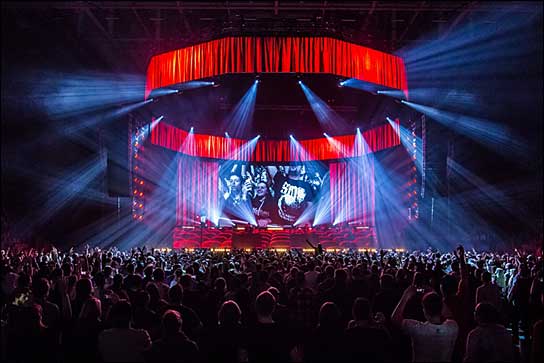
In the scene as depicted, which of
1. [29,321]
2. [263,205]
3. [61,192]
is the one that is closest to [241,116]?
[263,205]

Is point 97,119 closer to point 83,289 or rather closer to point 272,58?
point 272,58

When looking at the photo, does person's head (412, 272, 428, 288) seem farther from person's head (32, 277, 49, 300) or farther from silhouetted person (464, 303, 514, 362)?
person's head (32, 277, 49, 300)

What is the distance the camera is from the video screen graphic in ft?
98.2

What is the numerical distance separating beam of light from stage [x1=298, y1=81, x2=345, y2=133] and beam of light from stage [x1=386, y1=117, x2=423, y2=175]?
316 cm

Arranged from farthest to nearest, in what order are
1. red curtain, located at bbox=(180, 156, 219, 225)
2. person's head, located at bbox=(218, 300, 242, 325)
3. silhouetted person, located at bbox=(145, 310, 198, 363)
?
red curtain, located at bbox=(180, 156, 219, 225), person's head, located at bbox=(218, 300, 242, 325), silhouetted person, located at bbox=(145, 310, 198, 363)

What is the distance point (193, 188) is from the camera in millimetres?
29078

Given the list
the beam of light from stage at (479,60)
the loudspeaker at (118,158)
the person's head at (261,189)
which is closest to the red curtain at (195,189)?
the person's head at (261,189)

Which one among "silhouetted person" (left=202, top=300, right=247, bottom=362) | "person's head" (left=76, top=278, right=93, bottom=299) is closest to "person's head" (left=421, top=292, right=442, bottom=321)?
"silhouetted person" (left=202, top=300, right=247, bottom=362)

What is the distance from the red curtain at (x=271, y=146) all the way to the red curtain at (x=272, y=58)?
12.5 meters

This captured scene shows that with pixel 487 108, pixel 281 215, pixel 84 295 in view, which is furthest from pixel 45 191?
pixel 281 215

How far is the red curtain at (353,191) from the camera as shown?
93.7ft

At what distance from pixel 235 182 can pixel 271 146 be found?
299 centimetres

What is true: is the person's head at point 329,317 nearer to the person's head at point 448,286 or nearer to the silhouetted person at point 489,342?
the silhouetted person at point 489,342

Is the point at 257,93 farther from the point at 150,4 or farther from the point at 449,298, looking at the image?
the point at 449,298
